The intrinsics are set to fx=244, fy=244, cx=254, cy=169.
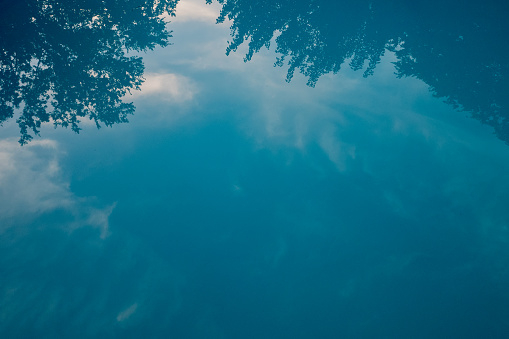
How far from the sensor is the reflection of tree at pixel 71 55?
12023 millimetres

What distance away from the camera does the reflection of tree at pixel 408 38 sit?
1169cm

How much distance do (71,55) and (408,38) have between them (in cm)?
1857

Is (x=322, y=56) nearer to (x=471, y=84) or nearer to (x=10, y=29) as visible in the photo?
(x=471, y=84)

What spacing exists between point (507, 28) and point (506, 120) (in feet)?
15.4

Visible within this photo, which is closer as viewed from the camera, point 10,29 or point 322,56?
point 10,29

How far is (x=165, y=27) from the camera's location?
15367 millimetres

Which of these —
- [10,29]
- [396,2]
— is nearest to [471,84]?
[396,2]

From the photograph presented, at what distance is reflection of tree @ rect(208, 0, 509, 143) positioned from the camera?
1169cm

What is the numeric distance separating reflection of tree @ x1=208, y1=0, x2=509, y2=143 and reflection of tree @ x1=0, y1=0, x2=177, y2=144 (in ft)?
18.5

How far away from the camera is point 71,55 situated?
515 inches

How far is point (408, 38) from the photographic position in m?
13.8

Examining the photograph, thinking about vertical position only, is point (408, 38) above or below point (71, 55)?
above

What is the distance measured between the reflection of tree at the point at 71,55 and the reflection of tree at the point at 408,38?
564cm

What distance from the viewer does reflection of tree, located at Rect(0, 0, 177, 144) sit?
1202cm
